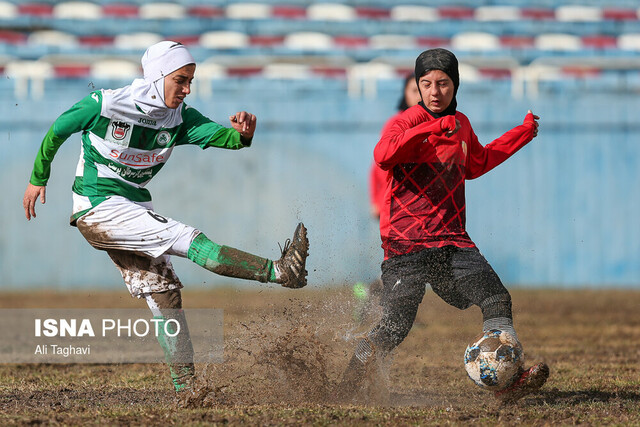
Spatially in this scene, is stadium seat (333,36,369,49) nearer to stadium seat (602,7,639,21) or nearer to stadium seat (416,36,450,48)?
stadium seat (416,36,450,48)

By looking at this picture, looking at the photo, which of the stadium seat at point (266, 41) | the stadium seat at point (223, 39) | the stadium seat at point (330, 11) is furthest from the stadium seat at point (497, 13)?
the stadium seat at point (223, 39)

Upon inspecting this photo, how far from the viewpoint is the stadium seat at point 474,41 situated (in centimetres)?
1666

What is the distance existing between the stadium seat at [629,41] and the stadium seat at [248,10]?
6.59 m

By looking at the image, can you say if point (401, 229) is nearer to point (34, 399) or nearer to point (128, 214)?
point (128, 214)

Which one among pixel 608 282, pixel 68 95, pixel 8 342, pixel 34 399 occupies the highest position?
pixel 68 95

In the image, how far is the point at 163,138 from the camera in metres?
5.12

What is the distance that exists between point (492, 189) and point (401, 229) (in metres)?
9.14

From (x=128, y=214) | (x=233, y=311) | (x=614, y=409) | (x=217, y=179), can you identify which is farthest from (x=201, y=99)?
(x=614, y=409)

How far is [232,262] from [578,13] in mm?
14776

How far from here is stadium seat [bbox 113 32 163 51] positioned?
16.3 metres

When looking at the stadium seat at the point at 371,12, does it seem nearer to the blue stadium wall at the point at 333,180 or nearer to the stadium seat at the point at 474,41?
the stadium seat at the point at 474,41

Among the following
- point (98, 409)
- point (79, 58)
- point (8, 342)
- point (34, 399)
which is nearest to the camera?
point (98, 409)

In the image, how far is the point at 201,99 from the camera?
13.7 meters

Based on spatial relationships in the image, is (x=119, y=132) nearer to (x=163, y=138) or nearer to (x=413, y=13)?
(x=163, y=138)
